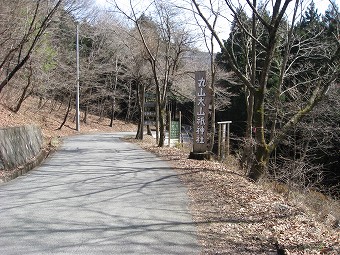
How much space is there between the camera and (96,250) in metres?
4.62

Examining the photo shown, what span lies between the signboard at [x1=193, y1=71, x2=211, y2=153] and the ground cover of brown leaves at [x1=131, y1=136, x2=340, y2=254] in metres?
4.63

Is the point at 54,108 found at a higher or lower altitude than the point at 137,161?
higher

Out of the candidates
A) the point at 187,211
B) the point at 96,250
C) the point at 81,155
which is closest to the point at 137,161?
the point at 81,155

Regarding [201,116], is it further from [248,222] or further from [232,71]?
[232,71]

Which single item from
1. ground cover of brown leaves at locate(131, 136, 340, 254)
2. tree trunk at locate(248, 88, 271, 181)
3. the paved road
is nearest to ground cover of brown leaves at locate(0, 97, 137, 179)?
the paved road

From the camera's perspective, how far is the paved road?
4.81m

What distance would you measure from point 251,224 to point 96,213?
2.69 m

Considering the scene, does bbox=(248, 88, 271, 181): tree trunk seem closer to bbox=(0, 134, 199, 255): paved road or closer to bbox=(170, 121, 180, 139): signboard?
bbox=(0, 134, 199, 255): paved road

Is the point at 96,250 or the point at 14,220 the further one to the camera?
the point at 14,220

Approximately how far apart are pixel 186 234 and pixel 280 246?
1.34 metres

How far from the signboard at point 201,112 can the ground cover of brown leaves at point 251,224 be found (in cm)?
463

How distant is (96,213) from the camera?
6.36 metres

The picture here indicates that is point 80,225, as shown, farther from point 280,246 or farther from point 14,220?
point 280,246

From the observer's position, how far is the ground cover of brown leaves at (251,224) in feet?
15.9
